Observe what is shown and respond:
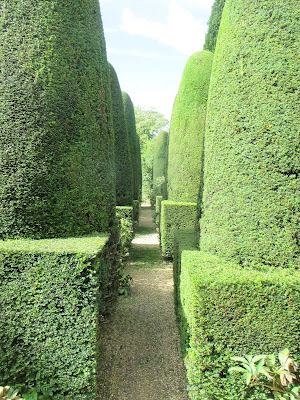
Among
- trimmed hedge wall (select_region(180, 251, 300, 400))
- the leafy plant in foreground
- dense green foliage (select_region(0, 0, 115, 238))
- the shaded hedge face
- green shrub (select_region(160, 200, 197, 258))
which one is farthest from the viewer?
green shrub (select_region(160, 200, 197, 258))

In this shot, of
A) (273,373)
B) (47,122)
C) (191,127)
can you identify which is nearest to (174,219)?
(191,127)

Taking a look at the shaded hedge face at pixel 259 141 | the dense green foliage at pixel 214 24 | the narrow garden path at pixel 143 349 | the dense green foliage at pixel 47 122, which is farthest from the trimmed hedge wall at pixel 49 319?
the dense green foliage at pixel 214 24

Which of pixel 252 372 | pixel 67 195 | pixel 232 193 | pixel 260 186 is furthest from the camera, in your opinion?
pixel 67 195

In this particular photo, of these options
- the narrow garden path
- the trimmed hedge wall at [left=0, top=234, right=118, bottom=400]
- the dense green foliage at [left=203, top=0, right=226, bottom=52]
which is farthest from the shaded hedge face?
the dense green foliage at [left=203, top=0, right=226, bottom=52]

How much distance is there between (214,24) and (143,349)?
15268 mm

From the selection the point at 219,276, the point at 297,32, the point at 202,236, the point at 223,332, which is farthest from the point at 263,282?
the point at 297,32

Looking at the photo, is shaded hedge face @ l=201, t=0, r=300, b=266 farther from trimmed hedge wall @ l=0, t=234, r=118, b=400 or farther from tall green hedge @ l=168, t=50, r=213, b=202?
tall green hedge @ l=168, t=50, r=213, b=202

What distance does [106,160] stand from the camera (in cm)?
426

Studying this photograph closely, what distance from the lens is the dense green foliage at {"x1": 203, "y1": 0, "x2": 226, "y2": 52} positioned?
13859mm

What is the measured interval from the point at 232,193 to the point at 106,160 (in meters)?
2.01

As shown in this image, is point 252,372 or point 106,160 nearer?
point 252,372

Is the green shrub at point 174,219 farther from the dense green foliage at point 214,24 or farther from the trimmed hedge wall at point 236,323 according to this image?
the dense green foliage at point 214,24

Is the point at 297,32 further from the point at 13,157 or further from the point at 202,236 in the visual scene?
the point at 13,157

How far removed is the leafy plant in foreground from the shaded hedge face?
0.87m
